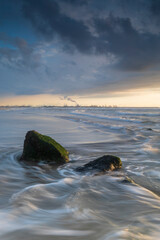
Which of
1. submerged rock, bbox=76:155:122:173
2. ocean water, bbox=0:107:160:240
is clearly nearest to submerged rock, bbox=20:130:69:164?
ocean water, bbox=0:107:160:240

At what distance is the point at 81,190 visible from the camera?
3262 millimetres

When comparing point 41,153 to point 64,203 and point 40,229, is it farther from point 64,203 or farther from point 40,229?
point 40,229

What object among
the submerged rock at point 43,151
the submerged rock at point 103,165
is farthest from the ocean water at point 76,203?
the submerged rock at point 43,151

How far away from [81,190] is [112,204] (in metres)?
0.64

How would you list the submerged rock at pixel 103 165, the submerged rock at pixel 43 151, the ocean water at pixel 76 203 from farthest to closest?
the submerged rock at pixel 43 151 → the submerged rock at pixel 103 165 → the ocean water at pixel 76 203

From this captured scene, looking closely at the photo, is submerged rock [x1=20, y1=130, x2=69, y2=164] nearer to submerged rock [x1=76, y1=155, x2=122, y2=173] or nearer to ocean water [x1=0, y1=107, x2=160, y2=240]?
ocean water [x1=0, y1=107, x2=160, y2=240]

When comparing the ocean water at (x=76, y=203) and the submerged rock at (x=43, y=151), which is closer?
A: the ocean water at (x=76, y=203)

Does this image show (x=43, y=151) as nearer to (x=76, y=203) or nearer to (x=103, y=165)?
(x=103, y=165)

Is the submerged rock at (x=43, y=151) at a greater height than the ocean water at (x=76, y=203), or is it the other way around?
the submerged rock at (x=43, y=151)

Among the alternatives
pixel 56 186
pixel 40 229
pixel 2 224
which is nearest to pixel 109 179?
pixel 56 186

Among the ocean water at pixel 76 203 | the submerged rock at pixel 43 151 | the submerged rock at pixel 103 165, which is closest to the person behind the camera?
the ocean water at pixel 76 203

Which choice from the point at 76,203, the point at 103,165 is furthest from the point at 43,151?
the point at 76,203

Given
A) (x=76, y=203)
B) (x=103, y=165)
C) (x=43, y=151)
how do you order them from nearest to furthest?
(x=76, y=203)
(x=103, y=165)
(x=43, y=151)

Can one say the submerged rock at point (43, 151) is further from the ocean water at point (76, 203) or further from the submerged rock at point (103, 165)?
the submerged rock at point (103, 165)
